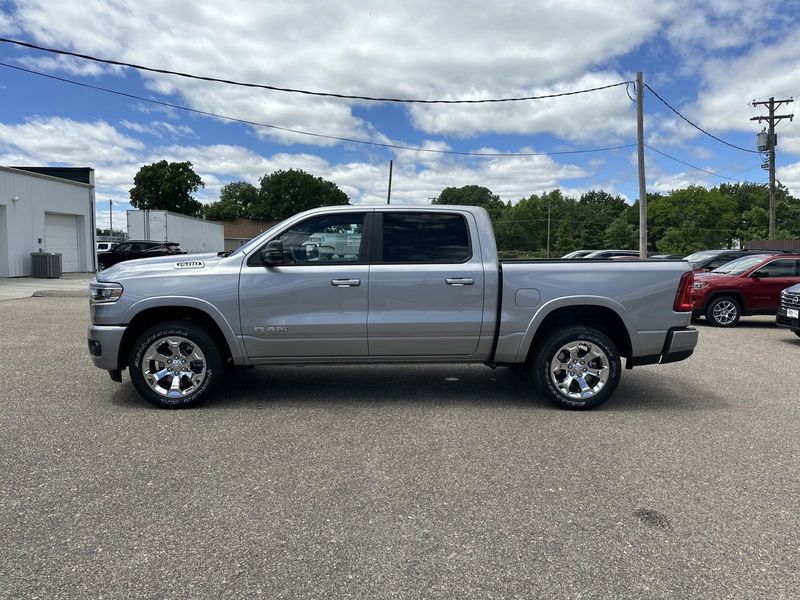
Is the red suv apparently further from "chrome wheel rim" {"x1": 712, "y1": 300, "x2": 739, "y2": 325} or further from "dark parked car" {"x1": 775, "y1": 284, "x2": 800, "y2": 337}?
"dark parked car" {"x1": 775, "y1": 284, "x2": 800, "y2": 337}

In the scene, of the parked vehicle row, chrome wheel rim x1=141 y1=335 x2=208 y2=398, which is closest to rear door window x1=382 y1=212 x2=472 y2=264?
chrome wheel rim x1=141 y1=335 x2=208 y2=398

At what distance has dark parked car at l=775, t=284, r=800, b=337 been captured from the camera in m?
9.30

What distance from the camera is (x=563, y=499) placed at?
3566 millimetres

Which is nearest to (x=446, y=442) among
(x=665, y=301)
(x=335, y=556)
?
(x=335, y=556)

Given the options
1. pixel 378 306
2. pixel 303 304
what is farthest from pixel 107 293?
pixel 378 306

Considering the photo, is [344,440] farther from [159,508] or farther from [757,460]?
[757,460]

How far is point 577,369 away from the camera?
5.55m

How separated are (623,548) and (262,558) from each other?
1814 millimetres

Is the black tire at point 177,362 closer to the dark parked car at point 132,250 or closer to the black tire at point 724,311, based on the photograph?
the black tire at point 724,311

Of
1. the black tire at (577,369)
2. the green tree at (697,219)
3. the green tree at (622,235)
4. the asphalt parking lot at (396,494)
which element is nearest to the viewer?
the asphalt parking lot at (396,494)

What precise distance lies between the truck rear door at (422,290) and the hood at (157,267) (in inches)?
61.3

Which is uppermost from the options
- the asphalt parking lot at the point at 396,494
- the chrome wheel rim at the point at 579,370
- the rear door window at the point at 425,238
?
the rear door window at the point at 425,238

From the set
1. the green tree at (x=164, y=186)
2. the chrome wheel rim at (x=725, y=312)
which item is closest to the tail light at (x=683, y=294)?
the chrome wheel rim at (x=725, y=312)

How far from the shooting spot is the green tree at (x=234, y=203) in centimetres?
10412
